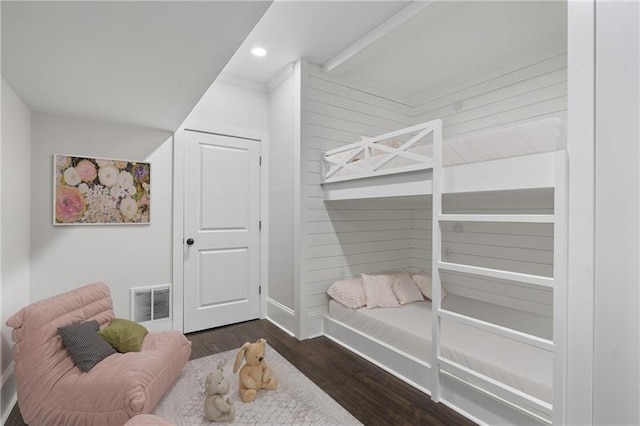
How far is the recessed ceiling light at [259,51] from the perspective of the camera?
283cm

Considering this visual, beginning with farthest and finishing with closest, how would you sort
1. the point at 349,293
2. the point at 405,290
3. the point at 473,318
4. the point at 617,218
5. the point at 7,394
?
the point at 405,290 < the point at 349,293 < the point at 473,318 < the point at 7,394 < the point at 617,218

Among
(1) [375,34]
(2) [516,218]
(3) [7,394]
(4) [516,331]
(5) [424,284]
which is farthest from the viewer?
(5) [424,284]

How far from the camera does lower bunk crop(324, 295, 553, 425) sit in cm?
164

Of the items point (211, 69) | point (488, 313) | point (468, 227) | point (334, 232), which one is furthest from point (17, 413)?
point (468, 227)

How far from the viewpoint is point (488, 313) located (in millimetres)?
2648

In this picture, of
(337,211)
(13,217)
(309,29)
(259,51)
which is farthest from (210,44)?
(337,211)

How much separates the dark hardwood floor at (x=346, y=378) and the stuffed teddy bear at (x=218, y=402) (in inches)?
26.0

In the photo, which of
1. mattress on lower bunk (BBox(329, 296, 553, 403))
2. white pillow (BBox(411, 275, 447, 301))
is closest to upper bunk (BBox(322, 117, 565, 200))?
mattress on lower bunk (BBox(329, 296, 553, 403))

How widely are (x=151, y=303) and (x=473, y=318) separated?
2.77 m

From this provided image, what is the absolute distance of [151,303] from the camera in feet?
9.53

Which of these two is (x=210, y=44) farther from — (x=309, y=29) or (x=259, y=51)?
(x=259, y=51)

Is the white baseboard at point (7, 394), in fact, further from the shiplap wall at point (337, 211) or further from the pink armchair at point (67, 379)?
the shiplap wall at point (337, 211)

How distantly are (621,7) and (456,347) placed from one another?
6.08 feet

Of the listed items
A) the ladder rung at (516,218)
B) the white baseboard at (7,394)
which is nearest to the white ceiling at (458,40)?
the ladder rung at (516,218)
